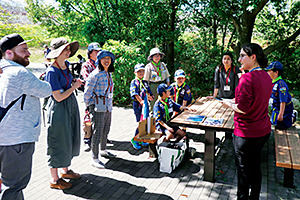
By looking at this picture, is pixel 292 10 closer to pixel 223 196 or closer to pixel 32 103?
pixel 223 196

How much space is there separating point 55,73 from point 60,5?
8.55 meters

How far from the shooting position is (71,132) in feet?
13.0

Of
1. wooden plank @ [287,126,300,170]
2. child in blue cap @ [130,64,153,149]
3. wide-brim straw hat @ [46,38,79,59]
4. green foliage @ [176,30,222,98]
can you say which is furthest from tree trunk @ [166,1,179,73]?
wide-brim straw hat @ [46,38,79,59]

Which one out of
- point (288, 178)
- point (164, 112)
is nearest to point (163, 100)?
point (164, 112)

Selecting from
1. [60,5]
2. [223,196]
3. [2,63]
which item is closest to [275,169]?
[223,196]

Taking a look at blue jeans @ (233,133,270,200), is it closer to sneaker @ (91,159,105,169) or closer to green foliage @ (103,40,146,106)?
sneaker @ (91,159,105,169)

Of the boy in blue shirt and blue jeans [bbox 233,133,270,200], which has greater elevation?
the boy in blue shirt

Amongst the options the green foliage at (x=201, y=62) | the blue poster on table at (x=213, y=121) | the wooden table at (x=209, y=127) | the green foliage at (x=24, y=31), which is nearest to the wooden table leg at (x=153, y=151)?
the wooden table at (x=209, y=127)

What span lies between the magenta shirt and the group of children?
186 centimetres

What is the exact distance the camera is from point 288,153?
3.86 metres

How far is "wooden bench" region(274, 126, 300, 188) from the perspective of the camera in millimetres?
3578

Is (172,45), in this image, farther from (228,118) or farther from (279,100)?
(228,118)

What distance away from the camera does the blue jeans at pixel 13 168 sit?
2777mm

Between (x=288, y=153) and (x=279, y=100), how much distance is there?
1.15 meters
